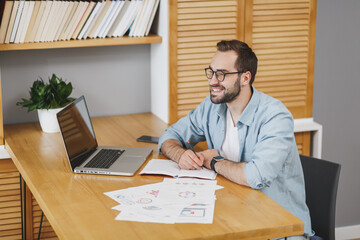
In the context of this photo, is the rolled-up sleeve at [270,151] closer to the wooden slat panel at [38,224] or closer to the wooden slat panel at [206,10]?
the wooden slat panel at [206,10]

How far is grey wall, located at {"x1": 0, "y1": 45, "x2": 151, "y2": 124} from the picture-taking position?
3264 millimetres

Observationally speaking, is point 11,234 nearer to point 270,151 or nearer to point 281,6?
point 270,151

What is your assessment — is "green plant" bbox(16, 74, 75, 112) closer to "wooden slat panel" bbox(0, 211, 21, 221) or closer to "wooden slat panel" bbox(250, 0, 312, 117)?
"wooden slat panel" bbox(0, 211, 21, 221)

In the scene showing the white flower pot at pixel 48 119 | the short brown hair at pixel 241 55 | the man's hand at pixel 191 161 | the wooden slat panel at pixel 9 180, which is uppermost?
the short brown hair at pixel 241 55

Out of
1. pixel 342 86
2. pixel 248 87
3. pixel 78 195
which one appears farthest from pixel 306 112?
pixel 78 195

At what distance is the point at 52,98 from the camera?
10.1ft

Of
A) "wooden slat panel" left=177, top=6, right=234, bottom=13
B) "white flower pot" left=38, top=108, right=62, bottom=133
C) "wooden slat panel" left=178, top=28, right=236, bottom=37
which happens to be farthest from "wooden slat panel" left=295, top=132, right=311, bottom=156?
"white flower pot" left=38, top=108, right=62, bottom=133

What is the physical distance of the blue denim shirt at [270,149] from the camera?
2240 millimetres

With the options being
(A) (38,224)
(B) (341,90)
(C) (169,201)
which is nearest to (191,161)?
(C) (169,201)

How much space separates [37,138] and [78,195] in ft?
3.10

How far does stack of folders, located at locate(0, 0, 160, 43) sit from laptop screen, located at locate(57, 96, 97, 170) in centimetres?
51

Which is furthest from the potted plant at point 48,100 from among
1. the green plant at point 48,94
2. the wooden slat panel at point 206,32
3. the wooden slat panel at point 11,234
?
the wooden slat panel at point 206,32

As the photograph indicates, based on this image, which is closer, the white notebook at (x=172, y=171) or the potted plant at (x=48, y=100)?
the white notebook at (x=172, y=171)

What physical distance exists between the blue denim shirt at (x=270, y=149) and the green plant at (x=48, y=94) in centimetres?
91
